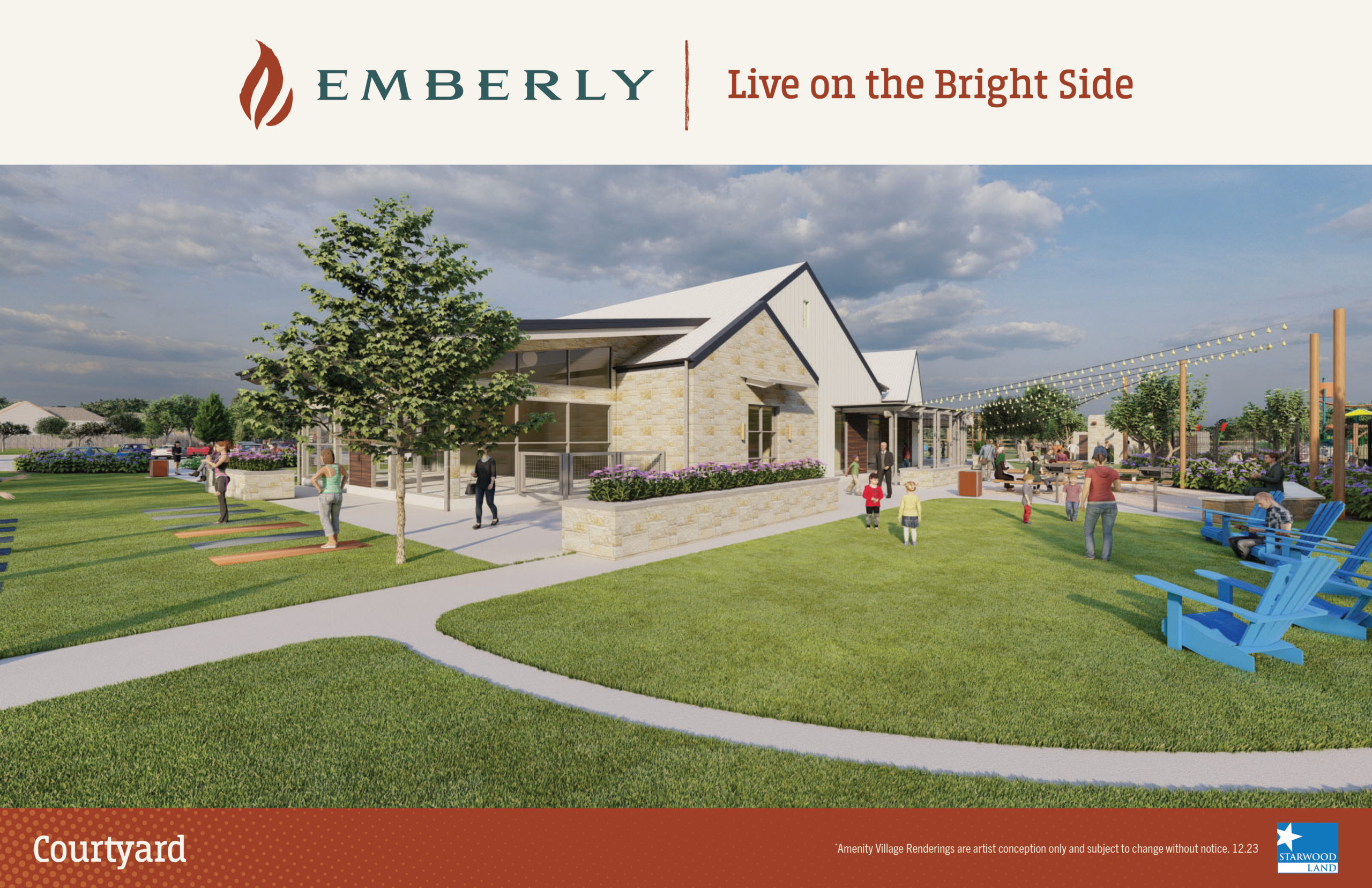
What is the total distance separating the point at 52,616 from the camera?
615 cm

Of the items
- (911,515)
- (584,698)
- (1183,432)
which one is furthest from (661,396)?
(1183,432)

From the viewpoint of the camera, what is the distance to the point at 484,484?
11.9m

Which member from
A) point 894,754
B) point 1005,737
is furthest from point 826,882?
point 1005,737

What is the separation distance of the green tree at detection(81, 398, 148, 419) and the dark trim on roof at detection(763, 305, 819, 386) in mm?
156184

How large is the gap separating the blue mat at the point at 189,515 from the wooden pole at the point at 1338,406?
1058 inches

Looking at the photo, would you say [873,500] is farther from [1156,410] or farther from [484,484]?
[1156,410]

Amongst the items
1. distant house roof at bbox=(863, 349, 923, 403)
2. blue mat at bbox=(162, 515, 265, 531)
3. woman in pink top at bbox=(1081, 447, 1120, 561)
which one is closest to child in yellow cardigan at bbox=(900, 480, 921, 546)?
woman in pink top at bbox=(1081, 447, 1120, 561)

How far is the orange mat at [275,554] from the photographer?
29.3 feet

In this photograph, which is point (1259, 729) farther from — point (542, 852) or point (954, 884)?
point (542, 852)

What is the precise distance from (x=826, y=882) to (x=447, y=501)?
1409 cm

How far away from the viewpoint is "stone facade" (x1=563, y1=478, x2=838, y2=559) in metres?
9.23

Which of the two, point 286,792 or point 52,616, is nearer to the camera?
point 286,792

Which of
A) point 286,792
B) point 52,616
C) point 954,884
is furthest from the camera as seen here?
point 52,616
